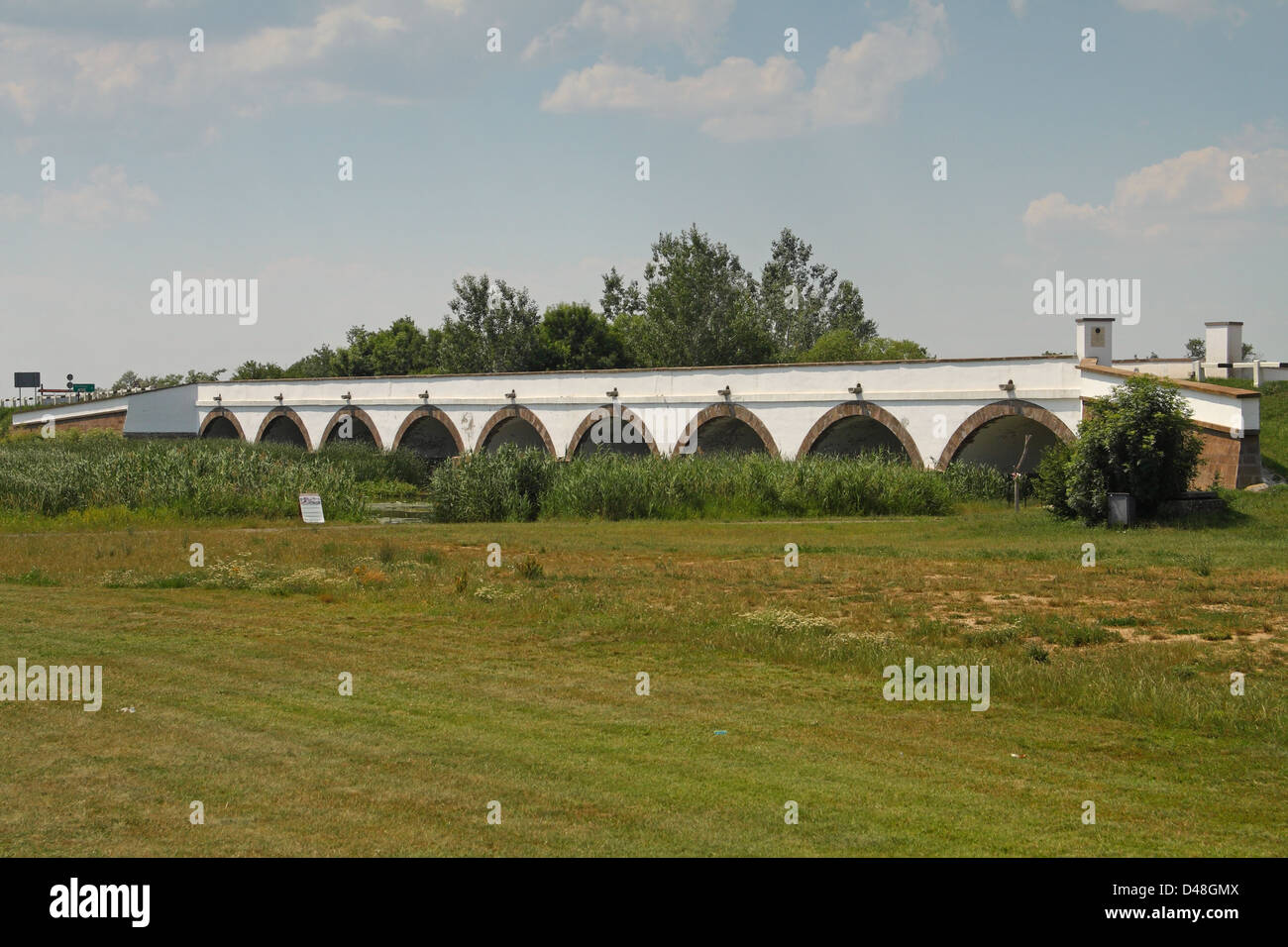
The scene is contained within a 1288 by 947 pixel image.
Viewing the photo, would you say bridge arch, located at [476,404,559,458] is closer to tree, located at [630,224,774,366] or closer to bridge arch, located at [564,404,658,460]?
bridge arch, located at [564,404,658,460]

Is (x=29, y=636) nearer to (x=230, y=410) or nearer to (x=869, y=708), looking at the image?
(x=869, y=708)

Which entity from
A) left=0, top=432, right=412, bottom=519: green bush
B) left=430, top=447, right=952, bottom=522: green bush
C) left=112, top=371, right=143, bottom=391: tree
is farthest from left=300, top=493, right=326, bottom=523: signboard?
left=112, top=371, right=143, bottom=391: tree

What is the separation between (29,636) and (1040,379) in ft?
76.6

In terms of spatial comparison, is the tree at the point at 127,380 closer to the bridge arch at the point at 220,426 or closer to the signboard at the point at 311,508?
the bridge arch at the point at 220,426

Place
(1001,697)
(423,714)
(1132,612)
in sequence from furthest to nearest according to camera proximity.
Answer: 1. (1132,612)
2. (1001,697)
3. (423,714)

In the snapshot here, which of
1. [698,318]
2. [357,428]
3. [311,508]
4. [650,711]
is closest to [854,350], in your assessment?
[698,318]

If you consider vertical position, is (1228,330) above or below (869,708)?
above

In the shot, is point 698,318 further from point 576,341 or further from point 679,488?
point 679,488

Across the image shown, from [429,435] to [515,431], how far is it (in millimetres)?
4150

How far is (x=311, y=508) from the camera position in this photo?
23219 millimetres

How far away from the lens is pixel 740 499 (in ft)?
89.8

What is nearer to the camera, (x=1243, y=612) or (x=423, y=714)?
(x=423, y=714)

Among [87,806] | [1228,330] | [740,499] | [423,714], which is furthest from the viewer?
[1228,330]
